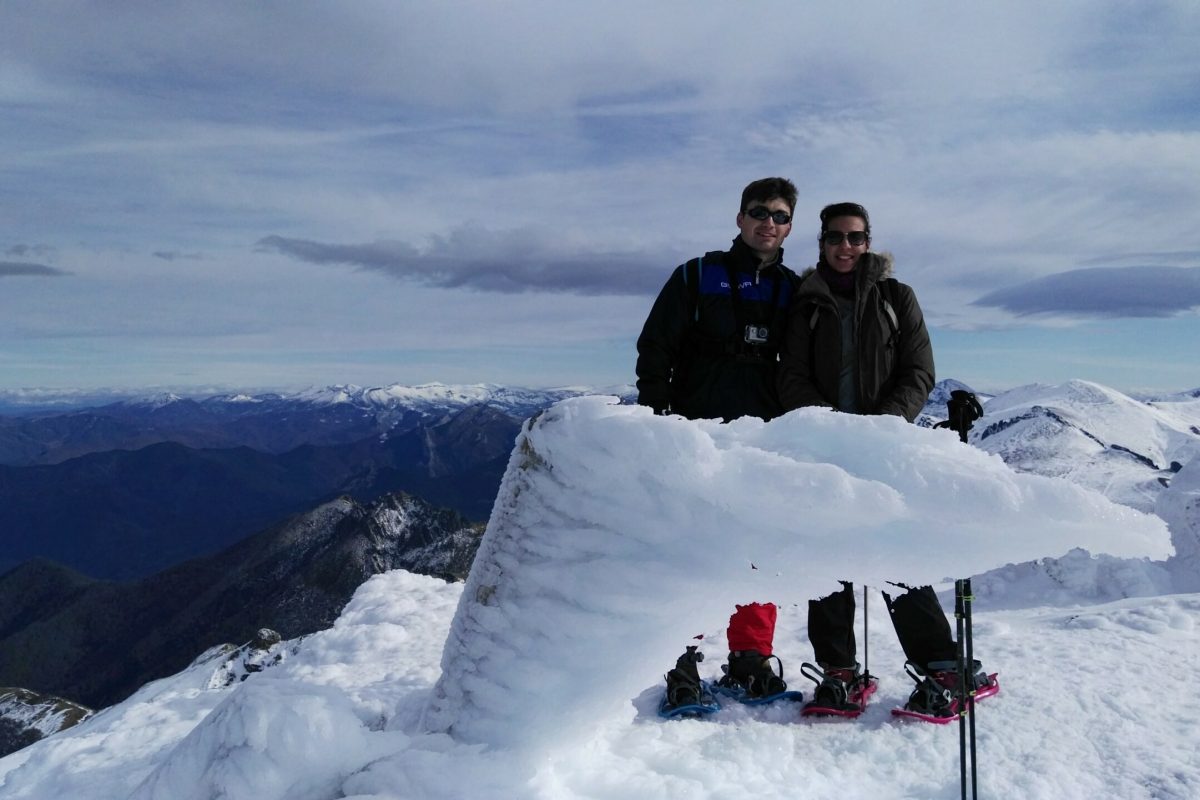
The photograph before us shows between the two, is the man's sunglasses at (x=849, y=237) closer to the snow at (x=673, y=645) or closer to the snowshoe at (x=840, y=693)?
the snow at (x=673, y=645)

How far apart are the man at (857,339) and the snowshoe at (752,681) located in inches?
92.9

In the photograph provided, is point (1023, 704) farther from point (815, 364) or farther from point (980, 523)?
point (980, 523)

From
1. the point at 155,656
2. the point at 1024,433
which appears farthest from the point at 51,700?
the point at 1024,433

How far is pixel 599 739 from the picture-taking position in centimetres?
394

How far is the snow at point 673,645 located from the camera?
2.65 metres

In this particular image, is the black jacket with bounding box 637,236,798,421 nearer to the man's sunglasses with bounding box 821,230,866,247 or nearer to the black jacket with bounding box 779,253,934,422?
the black jacket with bounding box 779,253,934,422

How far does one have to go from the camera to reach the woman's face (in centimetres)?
611

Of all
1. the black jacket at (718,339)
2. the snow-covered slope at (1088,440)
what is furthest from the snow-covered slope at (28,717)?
the snow-covered slope at (1088,440)

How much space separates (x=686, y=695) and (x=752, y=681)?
0.73 m

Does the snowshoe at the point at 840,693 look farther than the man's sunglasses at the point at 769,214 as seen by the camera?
No

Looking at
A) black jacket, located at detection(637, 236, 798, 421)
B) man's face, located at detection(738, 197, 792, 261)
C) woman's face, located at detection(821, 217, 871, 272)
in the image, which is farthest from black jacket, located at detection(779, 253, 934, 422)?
man's face, located at detection(738, 197, 792, 261)

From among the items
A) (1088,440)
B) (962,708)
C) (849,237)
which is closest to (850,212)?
(849,237)

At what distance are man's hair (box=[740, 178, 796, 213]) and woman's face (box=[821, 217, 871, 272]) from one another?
0.47 m

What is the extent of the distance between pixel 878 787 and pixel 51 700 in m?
123
